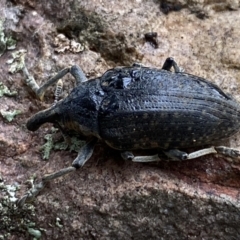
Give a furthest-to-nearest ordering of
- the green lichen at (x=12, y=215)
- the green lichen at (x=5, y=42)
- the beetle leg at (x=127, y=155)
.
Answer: the green lichen at (x=5, y=42) < the green lichen at (x=12, y=215) < the beetle leg at (x=127, y=155)

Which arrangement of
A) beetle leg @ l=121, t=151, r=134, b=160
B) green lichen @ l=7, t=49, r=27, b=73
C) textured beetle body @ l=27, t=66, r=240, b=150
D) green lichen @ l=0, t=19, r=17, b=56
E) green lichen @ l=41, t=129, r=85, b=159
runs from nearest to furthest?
textured beetle body @ l=27, t=66, r=240, b=150 < beetle leg @ l=121, t=151, r=134, b=160 < green lichen @ l=41, t=129, r=85, b=159 < green lichen @ l=7, t=49, r=27, b=73 < green lichen @ l=0, t=19, r=17, b=56

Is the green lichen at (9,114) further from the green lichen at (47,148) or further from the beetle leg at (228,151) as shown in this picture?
the beetle leg at (228,151)

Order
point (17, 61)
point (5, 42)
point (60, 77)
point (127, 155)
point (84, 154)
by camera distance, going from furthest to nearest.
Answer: point (5, 42) < point (17, 61) < point (60, 77) < point (84, 154) < point (127, 155)

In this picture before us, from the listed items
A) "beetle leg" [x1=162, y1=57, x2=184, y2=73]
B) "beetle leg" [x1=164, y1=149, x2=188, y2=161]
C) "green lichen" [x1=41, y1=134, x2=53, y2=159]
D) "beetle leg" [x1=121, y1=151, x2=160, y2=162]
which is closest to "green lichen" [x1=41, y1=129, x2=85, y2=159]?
"green lichen" [x1=41, y1=134, x2=53, y2=159]

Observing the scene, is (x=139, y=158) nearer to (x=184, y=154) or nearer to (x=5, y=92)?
(x=184, y=154)

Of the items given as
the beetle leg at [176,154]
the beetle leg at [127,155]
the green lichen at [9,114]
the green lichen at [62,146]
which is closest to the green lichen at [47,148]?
the green lichen at [62,146]

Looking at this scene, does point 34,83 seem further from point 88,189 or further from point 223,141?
point 223,141

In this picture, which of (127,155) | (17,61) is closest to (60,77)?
(17,61)

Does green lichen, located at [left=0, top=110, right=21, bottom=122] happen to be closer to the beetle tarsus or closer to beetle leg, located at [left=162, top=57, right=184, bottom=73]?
the beetle tarsus
